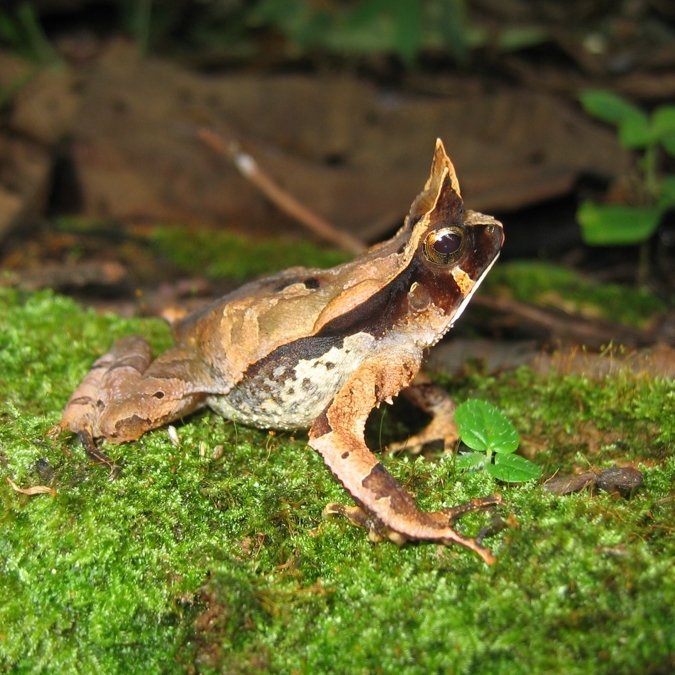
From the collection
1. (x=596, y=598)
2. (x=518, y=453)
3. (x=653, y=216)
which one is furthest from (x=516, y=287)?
(x=596, y=598)

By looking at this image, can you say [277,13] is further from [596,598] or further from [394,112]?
[596,598]

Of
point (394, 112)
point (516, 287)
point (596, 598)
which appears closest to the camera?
point (596, 598)

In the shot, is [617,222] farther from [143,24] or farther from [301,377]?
[143,24]

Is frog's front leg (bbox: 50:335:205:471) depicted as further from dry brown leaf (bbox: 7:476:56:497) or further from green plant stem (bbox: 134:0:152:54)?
green plant stem (bbox: 134:0:152:54)

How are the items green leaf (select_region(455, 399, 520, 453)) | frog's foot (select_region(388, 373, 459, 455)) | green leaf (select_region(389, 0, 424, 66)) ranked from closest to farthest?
green leaf (select_region(455, 399, 520, 453)) → frog's foot (select_region(388, 373, 459, 455)) → green leaf (select_region(389, 0, 424, 66))

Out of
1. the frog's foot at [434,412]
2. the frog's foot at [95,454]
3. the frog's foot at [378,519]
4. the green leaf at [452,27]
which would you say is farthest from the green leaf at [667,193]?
the frog's foot at [95,454]

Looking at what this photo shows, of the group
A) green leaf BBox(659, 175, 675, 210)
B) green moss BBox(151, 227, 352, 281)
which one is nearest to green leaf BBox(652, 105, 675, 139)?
green leaf BBox(659, 175, 675, 210)

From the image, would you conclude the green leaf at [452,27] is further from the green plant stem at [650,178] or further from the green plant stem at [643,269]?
the green plant stem at [643,269]
